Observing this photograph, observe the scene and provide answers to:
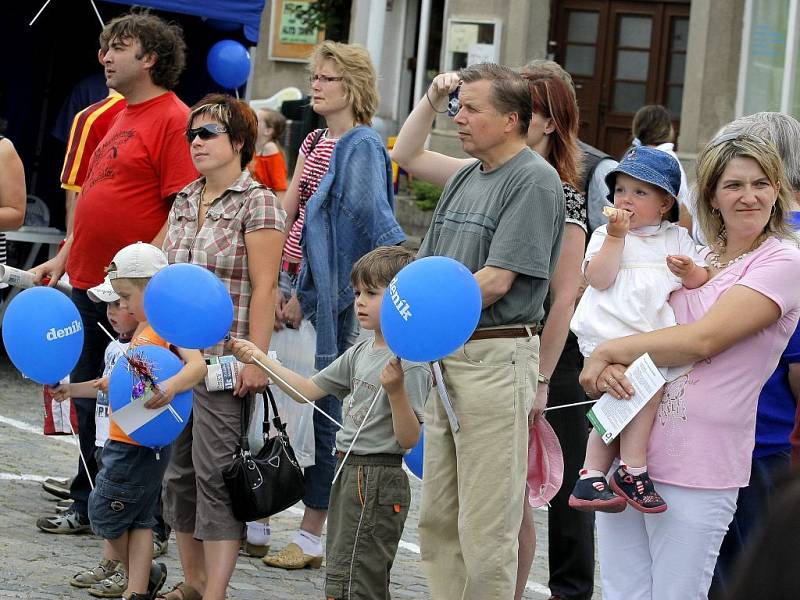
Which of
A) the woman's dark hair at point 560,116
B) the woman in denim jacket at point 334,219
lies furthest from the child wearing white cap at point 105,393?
the woman's dark hair at point 560,116

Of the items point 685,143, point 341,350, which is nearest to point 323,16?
point 685,143

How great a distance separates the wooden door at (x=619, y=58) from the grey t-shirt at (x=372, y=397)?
14032mm

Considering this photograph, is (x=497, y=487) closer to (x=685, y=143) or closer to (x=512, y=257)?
(x=512, y=257)

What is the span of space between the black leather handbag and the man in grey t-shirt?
0.73 metres

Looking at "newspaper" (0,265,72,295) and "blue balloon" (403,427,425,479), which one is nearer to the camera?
"blue balloon" (403,427,425,479)

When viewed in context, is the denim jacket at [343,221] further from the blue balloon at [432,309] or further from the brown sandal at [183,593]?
the blue balloon at [432,309]

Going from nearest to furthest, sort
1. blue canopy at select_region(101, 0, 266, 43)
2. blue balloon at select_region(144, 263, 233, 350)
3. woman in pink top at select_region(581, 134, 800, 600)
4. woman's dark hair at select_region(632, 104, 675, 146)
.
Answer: woman in pink top at select_region(581, 134, 800, 600) → blue balloon at select_region(144, 263, 233, 350) → woman's dark hair at select_region(632, 104, 675, 146) → blue canopy at select_region(101, 0, 266, 43)

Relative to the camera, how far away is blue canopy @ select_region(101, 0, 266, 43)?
352 inches

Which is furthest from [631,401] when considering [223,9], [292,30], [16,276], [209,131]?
[292,30]

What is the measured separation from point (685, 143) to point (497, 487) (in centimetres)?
1300

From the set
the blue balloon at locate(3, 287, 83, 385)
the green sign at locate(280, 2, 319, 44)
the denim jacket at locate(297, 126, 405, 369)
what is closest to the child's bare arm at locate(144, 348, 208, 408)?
the blue balloon at locate(3, 287, 83, 385)

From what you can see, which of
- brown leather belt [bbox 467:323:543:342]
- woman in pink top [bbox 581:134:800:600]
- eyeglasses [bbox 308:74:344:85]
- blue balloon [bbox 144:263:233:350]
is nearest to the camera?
woman in pink top [bbox 581:134:800:600]

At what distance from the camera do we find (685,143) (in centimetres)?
1614

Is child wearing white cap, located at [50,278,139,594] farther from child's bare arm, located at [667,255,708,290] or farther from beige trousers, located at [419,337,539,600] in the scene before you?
child's bare arm, located at [667,255,708,290]
